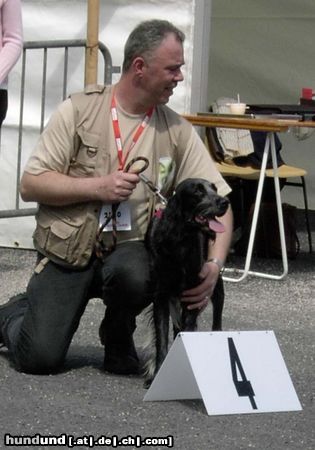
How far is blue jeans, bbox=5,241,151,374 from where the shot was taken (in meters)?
5.24

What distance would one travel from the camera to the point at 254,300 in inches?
293

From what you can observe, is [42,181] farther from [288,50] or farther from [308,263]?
[288,50]

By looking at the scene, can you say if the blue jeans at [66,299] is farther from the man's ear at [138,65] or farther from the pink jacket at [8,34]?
the pink jacket at [8,34]

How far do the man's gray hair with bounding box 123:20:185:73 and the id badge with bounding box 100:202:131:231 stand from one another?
56 cm

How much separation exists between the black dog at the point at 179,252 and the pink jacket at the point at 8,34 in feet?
5.59

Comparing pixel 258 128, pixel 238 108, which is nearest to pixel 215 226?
pixel 258 128

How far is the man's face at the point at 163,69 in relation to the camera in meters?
5.18

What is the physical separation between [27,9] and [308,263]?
8.08 ft

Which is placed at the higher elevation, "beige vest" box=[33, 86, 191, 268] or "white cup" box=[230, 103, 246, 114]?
"white cup" box=[230, 103, 246, 114]

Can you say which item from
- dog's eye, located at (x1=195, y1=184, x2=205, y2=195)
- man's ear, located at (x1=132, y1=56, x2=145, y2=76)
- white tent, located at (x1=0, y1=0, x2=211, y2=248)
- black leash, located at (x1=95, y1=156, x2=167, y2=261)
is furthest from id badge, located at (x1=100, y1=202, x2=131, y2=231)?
white tent, located at (x1=0, y1=0, x2=211, y2=248)

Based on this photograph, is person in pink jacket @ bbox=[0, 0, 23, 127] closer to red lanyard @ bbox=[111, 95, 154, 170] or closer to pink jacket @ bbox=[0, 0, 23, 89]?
pink jacket @ bbox=[0, 0, 23, 89]

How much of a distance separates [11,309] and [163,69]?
124cm

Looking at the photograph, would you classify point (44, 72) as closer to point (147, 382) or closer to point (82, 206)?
point (82, 206)

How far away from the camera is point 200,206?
194 inches
